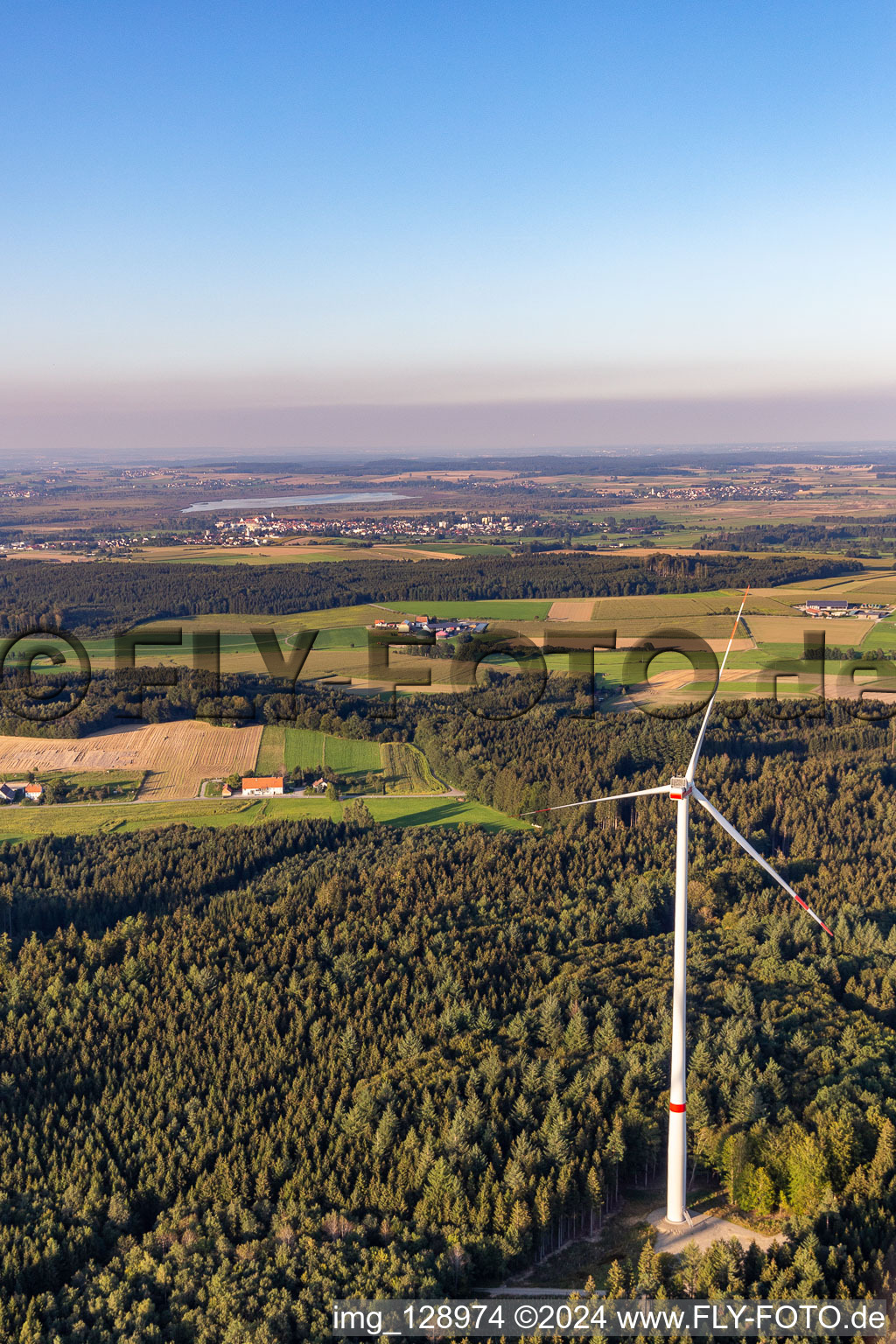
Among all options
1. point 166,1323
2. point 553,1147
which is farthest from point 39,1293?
point 553,1147

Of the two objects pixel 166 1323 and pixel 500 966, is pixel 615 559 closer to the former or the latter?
pixel 500 966

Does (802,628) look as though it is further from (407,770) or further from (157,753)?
(157,753)

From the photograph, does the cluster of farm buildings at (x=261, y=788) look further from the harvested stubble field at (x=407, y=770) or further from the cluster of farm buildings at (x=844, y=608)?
the cluster of farm buildings at (x=844, y=608)

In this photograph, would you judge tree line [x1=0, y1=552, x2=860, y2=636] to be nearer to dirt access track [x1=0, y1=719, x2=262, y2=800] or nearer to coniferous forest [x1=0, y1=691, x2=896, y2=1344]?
dirt access track [x1=0, y1=719, x2=262, y2=800]

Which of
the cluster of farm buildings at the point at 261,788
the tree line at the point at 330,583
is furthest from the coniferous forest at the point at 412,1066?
the tree line at the point at 330,583

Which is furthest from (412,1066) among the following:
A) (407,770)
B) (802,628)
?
(802,628)

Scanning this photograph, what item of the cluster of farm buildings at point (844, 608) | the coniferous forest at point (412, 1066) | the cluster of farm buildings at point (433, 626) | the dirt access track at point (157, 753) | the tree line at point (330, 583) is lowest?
the coniferous forest at point (412, 1066)

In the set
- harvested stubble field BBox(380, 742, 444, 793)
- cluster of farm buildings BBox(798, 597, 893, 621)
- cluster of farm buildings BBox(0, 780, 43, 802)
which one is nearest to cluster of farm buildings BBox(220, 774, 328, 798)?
harvested stubble field BBox(380, 742, 444, 793)
